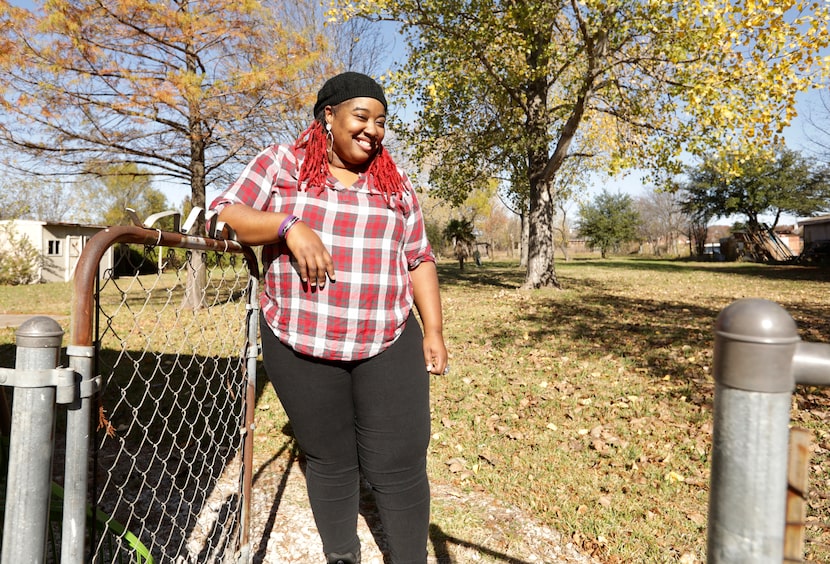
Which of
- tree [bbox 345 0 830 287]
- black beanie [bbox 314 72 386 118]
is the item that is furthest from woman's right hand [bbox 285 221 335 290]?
tree [bbox 345 0 830 287]

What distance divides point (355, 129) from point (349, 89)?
12 cm

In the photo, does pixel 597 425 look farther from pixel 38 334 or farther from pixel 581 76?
pixel 581 76

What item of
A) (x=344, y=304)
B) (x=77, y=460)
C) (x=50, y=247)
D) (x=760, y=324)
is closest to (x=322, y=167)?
(x=344, y=304)

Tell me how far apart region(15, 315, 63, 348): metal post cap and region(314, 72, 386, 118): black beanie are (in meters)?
1.05

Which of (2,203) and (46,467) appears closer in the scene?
(46,467)

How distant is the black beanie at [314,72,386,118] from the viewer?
167 cm

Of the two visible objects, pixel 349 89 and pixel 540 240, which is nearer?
pixel 349 89

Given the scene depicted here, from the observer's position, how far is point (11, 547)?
0.98m

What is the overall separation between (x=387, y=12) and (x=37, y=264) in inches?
704

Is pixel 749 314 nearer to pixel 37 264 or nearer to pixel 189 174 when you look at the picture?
pixel 189 174

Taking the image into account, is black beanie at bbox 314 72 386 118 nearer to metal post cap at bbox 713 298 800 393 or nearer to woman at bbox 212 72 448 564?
woman at bbox 212 72 448 564

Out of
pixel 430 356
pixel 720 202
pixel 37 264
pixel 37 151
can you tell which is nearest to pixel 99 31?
pixel 37 151

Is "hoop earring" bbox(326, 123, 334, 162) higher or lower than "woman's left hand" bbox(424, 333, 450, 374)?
higher

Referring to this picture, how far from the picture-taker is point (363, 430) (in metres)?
1.74
